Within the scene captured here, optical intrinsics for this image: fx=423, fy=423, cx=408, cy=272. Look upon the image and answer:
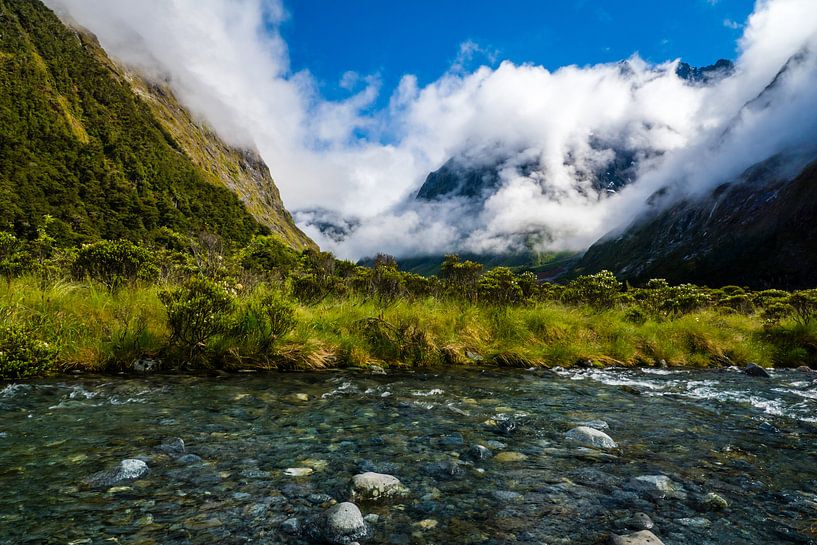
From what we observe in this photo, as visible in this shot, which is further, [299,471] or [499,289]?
[499,289]

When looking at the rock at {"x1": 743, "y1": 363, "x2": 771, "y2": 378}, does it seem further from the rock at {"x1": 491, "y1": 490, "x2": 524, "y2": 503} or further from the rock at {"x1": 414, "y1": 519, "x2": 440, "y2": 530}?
the rock at {"x1": 414, "y1": 519, "x2": 440, "y2": 530}

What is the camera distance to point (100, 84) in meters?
170

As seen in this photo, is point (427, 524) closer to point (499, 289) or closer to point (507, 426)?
point (507, 426)

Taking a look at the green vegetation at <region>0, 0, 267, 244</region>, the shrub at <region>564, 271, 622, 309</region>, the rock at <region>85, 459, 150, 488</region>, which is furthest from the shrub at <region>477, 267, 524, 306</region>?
the green vegetation at <region>0, 0, 267, 244</region>

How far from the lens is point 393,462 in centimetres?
462

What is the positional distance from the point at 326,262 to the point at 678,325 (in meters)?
14.4

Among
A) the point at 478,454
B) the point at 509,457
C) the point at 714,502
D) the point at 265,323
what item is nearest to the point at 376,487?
the point at 478,454

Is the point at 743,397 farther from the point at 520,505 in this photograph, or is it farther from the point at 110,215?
the point at 110,215

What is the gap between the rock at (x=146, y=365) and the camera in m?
8.48

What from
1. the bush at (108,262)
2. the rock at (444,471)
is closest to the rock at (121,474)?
the rock at (444,471)

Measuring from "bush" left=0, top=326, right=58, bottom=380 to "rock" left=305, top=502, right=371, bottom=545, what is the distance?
6902mm

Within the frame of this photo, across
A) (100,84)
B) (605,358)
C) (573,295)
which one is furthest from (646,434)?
(100,84)

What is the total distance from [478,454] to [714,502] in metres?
2.23

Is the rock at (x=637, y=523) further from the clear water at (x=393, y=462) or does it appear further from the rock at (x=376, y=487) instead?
the rock at (x=376, y=487)
